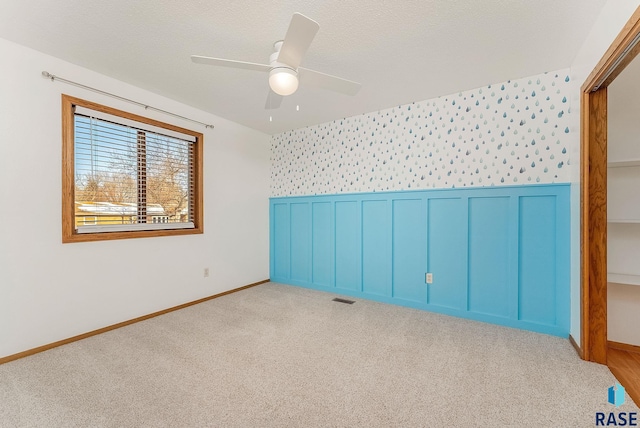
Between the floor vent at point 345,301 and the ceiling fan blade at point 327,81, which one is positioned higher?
the ceiling fan blade at point 327,81

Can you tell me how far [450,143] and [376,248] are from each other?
58.1 inches

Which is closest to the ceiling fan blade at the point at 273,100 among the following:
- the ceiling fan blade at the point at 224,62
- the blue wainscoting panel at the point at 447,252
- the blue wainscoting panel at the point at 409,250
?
the ceiling fan blade at the point at 224,62

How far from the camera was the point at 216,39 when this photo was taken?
2080 mm

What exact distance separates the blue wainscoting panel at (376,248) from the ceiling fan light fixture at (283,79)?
2.05 meters

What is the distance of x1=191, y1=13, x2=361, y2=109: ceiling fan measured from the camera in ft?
4.93

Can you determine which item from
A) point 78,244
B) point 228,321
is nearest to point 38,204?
point 78,244

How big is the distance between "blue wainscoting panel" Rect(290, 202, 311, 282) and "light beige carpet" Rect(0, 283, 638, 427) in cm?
139

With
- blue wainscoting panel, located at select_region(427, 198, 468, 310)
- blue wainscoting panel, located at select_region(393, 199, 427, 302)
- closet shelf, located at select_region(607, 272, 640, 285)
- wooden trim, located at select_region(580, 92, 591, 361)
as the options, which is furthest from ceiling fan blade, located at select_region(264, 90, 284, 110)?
closet shelf, located at select_region(607, 272, 640, 285)

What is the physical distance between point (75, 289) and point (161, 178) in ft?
4.38

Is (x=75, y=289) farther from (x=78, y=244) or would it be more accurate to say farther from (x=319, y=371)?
(x=319, y=371)

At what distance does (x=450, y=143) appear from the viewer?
9.96 ft

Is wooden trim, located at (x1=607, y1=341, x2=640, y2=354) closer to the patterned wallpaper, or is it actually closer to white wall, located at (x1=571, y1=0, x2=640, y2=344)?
white wall, located at (x1=571, y1=0, x2=640, y2=344)

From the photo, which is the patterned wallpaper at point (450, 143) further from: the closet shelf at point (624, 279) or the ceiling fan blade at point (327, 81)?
the ceiling fan blade at point (327, 81)

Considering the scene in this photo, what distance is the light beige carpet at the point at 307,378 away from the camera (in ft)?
4.99
